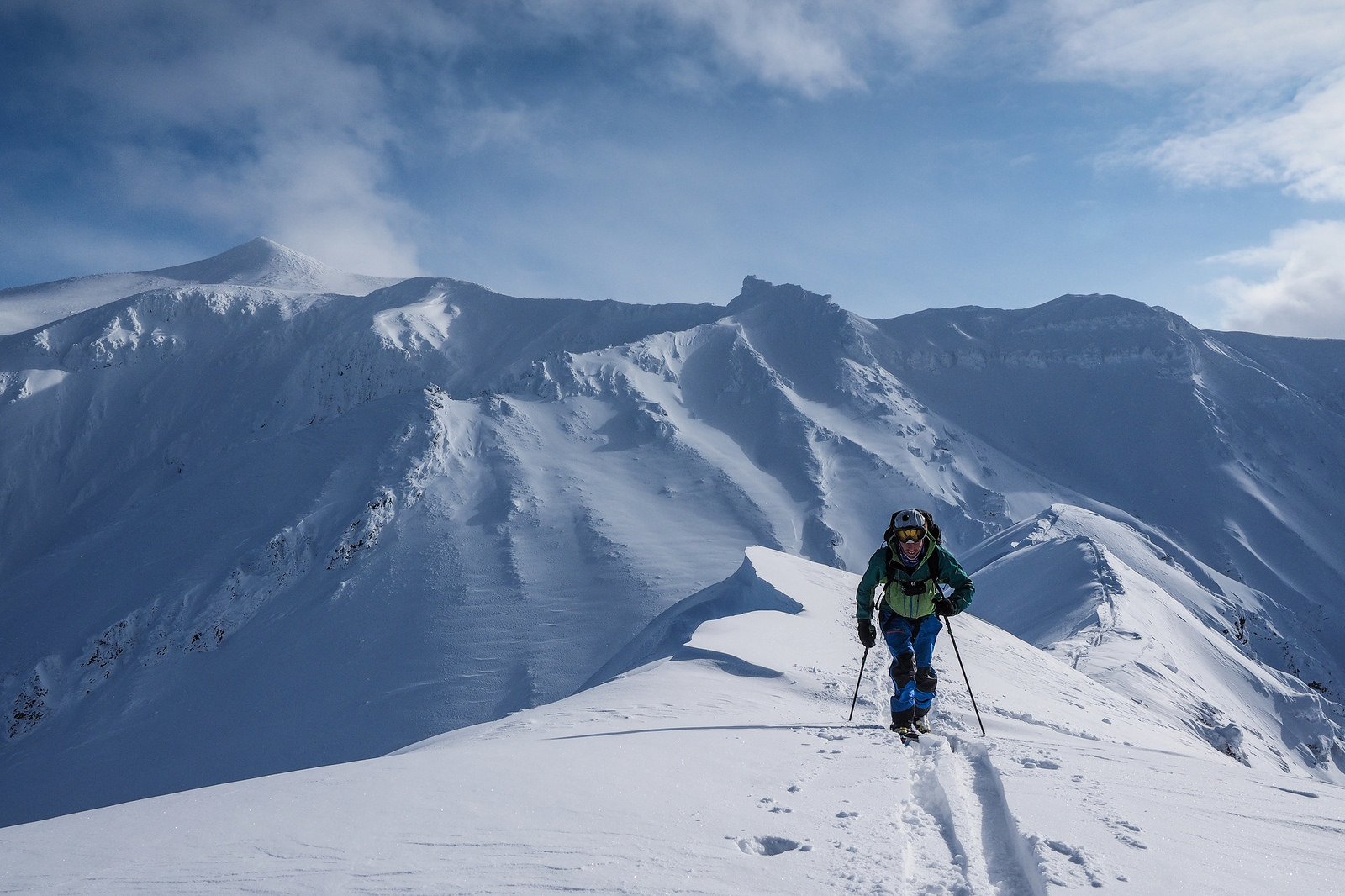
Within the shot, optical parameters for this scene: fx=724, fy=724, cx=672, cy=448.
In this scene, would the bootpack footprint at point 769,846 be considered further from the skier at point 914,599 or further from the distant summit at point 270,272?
the distant summit at point 270,272

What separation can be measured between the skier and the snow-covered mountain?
1141cm

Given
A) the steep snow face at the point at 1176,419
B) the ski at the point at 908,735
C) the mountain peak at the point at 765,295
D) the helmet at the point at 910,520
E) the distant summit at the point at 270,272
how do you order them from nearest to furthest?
the ski at the point at 908,735 < the helmet at the point at 910,520 < the steep snow face at the point at 1176,419 < the mountain peak at the point at 765,295 < the distant summit at the point at 270,272

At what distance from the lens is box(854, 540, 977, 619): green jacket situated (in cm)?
759

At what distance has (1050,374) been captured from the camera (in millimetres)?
77188

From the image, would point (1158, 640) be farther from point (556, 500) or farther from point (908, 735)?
point (556, 500)

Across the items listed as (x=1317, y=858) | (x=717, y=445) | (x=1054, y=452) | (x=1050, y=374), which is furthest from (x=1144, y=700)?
(x=1050, y=374)

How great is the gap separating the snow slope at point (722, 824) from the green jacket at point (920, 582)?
127 cm

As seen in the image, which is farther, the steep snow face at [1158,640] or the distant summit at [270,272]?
the distant summit at [270,272]

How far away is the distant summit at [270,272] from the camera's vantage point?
334 feet

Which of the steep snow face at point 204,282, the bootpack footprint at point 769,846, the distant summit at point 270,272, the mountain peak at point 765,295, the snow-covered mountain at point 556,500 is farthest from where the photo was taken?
the distant summit at point 270,272

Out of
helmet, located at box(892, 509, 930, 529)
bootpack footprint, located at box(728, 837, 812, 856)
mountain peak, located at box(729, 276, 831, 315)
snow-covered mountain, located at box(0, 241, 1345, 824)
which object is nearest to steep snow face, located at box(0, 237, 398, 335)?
snow-covered mountain, located at box(0, 241, 1345, 824)

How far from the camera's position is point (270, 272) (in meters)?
105

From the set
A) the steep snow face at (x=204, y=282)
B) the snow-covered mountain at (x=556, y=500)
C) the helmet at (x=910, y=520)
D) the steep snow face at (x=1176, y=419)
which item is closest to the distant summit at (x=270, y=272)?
the steep snow face at (x=204, y=282)

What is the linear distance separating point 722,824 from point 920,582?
4310mm
